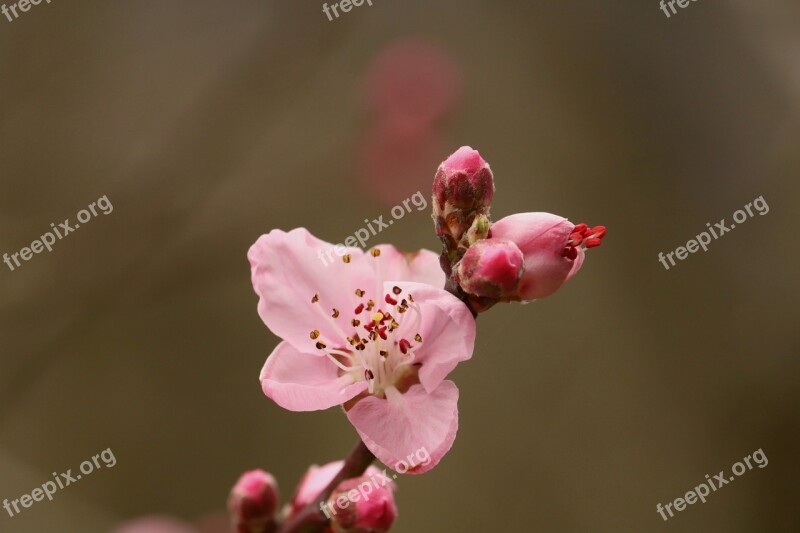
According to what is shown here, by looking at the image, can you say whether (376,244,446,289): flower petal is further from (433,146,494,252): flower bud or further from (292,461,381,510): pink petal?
(292,461,381,510): pink petal

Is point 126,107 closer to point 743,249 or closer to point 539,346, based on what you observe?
point 539,346

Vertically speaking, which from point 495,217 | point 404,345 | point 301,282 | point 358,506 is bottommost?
point 495,217

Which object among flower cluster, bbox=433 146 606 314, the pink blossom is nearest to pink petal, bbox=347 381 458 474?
the pink blossom

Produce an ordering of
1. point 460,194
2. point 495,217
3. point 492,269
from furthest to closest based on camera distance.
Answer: point 495,217 → point 460,194 → point 492,269

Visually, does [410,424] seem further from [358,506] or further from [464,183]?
[464,183]

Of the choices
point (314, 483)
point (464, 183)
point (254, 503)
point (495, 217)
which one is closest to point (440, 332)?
point (464, 183)

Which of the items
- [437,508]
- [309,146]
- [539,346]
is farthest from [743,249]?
[309,146]
